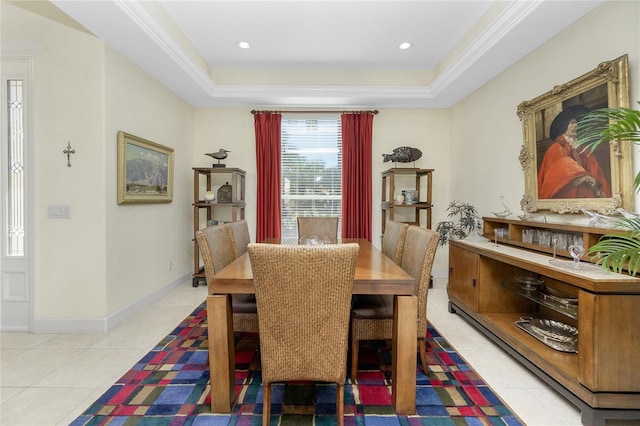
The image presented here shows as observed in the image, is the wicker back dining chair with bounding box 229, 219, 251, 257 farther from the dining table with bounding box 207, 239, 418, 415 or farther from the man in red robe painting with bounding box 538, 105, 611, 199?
the man in red robe painting with bounding box 538, 105, 611, 199

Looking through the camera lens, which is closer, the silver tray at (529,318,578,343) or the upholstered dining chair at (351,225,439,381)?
the upholstered dining chair at (351,225,439,381)

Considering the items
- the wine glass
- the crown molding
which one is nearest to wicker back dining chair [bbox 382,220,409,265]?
the wine glass

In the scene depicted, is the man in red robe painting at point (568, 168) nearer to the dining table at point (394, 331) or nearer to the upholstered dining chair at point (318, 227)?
the dining table at point (394, 331)

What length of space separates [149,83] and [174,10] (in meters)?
0.89

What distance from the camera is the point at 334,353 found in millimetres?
1332

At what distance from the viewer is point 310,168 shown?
4.36 m

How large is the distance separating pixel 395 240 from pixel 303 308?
4.52 ft

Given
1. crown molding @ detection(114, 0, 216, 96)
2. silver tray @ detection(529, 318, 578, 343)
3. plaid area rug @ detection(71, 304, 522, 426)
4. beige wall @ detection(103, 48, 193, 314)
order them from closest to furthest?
plaid area rug @ detection(71, 304, 522, 426) < silver tray @ detection(529, 318, 578, 343) < crown molding @ detection(114, 0, 216, 96) < beige wall @ detection(103, 48, 193, 314)

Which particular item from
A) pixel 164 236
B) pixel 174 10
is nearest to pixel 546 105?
pixel 174 10

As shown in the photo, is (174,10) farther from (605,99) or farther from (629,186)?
(629,186)

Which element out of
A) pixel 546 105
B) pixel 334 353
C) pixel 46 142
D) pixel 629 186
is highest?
pixel 546 105

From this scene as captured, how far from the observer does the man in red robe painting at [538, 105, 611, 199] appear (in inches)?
79.4

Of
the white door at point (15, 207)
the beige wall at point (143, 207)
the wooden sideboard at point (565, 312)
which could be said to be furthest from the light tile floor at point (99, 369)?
the beige wall at point (143, 207)

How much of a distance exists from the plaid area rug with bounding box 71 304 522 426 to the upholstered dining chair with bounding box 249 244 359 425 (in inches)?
10.4
